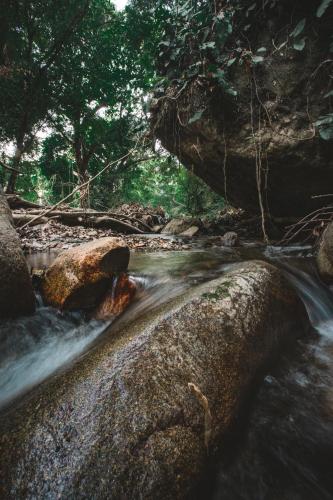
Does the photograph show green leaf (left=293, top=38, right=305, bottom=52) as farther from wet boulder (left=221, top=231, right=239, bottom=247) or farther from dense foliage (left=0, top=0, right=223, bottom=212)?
dense foliage (left=0, top=0, right=223, bottom=212)

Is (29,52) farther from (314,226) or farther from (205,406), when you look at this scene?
(205,406)

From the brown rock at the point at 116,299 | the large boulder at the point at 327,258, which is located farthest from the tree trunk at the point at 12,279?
the large boulder at the point at 327,258

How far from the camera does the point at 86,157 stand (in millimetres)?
13562

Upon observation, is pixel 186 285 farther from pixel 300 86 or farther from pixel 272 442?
pixel 300 86

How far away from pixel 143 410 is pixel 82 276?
1452 millimetres

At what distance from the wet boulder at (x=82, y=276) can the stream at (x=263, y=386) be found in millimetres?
124

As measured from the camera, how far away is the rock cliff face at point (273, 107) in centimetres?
365

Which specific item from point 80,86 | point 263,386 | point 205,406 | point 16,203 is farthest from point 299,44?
point 80,86

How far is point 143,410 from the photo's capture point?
107 cm

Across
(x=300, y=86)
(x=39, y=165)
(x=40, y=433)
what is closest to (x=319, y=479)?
(x=40, y=433)

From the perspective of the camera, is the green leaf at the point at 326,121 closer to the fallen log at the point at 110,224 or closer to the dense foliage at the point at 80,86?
the dense foliage at the point at 80,86

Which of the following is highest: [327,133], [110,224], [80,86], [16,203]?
[80,86]

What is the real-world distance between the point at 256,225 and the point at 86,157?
34.3 feet

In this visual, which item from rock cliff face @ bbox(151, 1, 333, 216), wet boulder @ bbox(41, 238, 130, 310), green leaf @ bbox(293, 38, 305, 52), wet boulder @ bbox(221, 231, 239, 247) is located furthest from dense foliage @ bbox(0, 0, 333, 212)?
wet boulder @ bbox(41, 238, 130, 310)
